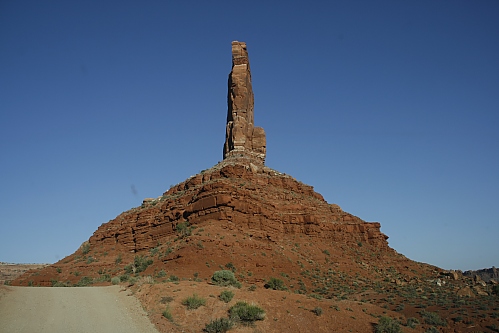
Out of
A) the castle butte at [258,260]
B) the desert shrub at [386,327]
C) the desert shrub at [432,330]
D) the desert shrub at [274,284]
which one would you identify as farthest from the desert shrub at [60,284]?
the desert shrub at [432,330]

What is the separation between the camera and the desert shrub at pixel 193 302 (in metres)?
18.9

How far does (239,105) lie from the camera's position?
200 feet

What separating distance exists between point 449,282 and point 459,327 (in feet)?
66.8

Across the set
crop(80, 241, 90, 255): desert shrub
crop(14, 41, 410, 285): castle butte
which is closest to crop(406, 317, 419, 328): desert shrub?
crop(14, 41, 410, 285): castle butte

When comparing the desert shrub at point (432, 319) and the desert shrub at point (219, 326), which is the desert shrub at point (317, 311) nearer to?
the desert shrub at point (219, 326)

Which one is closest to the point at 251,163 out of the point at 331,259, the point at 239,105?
the point at 239,105

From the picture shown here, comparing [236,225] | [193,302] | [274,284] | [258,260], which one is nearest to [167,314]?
[193,302]

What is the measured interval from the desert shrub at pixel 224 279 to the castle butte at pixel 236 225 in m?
2.00

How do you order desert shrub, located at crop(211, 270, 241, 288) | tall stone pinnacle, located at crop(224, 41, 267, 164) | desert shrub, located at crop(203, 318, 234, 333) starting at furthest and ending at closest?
tall stone pinnacle, located at crop(224, 41, 267, 164), desert shrub, located at crop(211, 270, 241, 288), desert shrub, located at crop(203, 318, 234, 333)

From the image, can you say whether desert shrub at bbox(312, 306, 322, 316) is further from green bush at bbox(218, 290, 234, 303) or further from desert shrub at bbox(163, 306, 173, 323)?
desert shrub at bbox(163, 306, 173, 323)

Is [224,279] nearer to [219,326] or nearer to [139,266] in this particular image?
[139,266]

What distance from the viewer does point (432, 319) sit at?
81.5 feet

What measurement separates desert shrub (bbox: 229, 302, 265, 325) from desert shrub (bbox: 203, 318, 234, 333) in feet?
2.06

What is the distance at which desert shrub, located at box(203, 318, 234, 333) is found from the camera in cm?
1691
